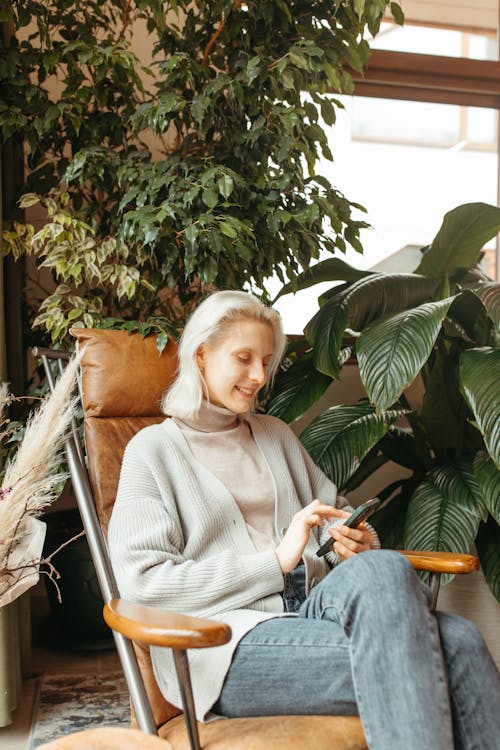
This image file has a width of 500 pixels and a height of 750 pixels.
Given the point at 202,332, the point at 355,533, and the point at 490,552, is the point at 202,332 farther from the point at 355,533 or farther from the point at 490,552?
the point at 490,552

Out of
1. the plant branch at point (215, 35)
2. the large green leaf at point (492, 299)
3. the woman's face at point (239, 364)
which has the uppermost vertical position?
the plant branch at point (215, 35)

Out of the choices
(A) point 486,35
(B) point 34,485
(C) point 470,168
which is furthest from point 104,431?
(A) point 486,35

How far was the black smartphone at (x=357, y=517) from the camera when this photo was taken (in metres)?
1.55

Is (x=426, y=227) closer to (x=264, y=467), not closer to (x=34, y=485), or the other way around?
(x=264, y=467)

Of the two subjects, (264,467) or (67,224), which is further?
(67,224)

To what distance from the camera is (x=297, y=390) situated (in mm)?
2363

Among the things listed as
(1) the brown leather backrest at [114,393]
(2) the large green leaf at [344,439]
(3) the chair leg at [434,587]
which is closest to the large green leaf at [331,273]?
(2) the large green leaf at [344,439]

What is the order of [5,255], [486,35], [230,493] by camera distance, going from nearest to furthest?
[230,493], [5,255], [486,35]

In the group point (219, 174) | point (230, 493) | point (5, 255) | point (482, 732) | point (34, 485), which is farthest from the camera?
point (5, 255)

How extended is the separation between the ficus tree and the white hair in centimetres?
31

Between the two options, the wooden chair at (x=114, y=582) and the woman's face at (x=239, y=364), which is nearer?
the wooden chair at (x=114, y=582)

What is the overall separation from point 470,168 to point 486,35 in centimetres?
58

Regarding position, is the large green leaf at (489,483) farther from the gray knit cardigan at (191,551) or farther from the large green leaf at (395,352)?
the gray knit cardigan at (191,551)

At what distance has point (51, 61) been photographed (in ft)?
7.20
